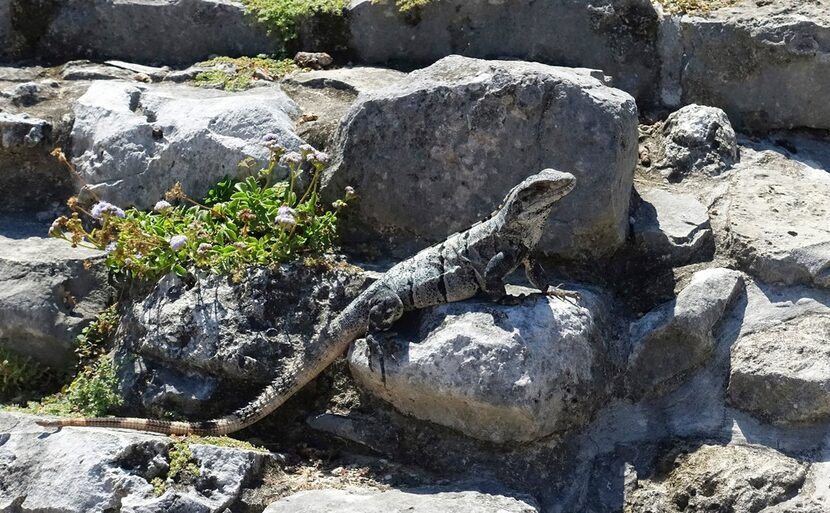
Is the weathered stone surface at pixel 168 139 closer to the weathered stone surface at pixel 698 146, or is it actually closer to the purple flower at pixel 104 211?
the purple flower at pixel 104 211

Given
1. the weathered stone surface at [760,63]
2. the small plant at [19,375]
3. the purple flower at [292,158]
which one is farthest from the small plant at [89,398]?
the weathered stone surface at [760,63]

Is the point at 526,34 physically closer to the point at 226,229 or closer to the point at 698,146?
the point at 698,146

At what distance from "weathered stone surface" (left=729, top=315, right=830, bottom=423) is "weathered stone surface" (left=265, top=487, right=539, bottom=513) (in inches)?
61.3

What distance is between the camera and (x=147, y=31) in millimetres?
9992

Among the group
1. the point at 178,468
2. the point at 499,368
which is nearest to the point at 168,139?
the point at 178,468

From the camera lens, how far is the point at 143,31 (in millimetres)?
10000

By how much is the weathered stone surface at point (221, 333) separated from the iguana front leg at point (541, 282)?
1.25 metres

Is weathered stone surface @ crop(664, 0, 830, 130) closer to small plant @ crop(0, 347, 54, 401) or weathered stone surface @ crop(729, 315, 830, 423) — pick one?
weathered stone surface @ crop(729, 315, 830, 423)

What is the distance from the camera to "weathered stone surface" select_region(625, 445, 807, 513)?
19.9ft

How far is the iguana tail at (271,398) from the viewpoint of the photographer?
6703 millimetres

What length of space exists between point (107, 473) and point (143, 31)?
5165mm

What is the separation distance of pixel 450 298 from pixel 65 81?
4640 mm

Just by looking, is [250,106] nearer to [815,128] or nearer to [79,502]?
[79,502]

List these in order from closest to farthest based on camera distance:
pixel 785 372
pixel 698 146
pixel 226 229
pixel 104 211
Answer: pixel 785 372, pixel 104 211, pixel 226 229, pixel 698 146
